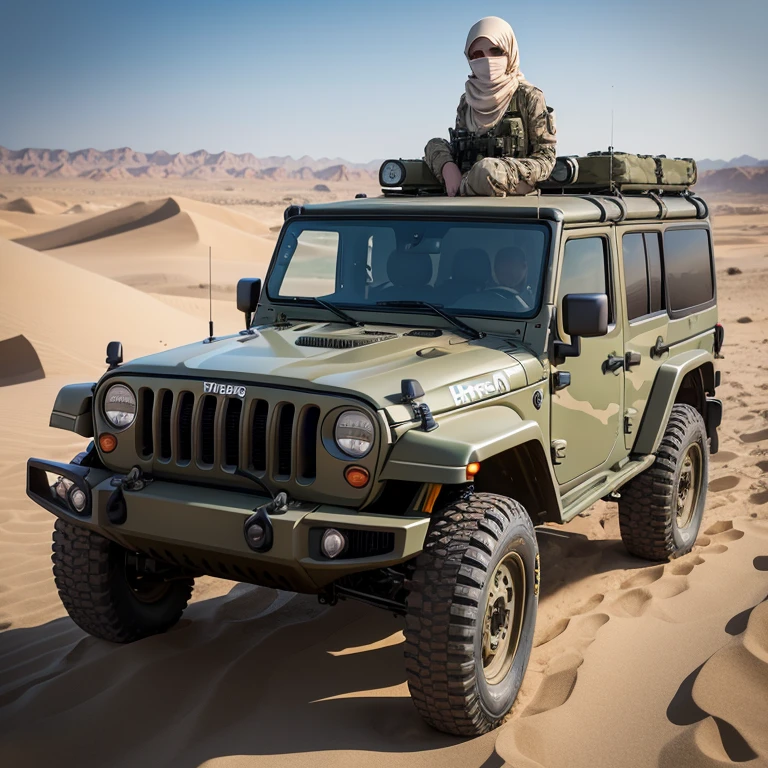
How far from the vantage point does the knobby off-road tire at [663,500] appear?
5.77 meters

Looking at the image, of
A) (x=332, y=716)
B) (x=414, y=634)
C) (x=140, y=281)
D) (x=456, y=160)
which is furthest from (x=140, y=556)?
(x=140, y=281)

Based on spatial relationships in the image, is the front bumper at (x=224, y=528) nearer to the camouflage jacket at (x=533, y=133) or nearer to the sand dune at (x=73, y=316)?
the camouflage jacket at (x=533, y=133)

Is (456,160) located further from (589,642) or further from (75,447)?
(75,447)

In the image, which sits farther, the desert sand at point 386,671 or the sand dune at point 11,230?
the sand dune at point 11,230

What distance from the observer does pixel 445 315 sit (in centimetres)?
477

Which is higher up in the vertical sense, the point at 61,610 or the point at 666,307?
the point at 666,307

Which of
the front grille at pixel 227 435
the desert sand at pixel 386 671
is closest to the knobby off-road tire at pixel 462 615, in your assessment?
the desert sand at pixel 386 671

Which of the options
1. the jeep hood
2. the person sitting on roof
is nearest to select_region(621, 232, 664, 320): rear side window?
the person sitting on roof

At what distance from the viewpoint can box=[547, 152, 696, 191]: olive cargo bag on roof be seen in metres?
5.77

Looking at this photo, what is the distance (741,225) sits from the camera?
2201 inches

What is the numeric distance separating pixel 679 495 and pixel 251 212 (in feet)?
232

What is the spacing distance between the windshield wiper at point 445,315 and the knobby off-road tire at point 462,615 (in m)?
0.92

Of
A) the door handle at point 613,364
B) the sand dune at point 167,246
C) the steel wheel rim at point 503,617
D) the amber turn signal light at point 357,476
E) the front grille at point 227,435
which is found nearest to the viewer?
the amber turn signal light at point 357,476

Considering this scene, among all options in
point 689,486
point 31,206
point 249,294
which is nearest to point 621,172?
point 689,486
